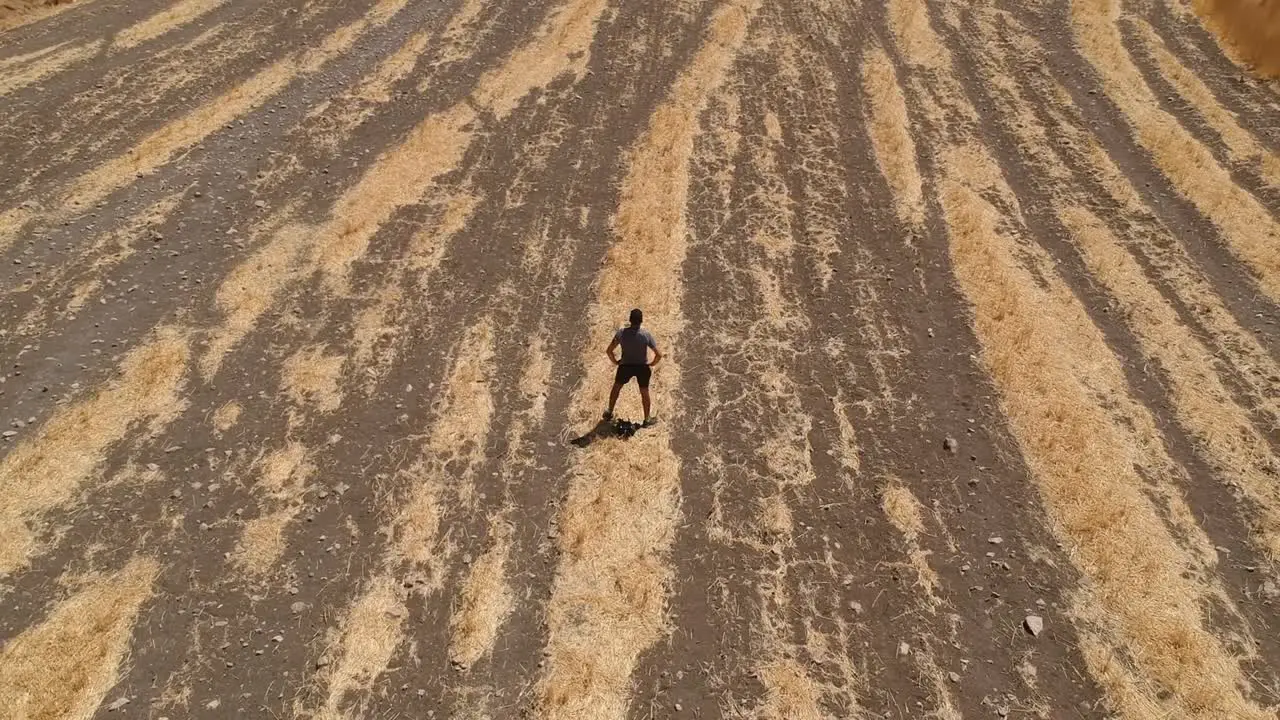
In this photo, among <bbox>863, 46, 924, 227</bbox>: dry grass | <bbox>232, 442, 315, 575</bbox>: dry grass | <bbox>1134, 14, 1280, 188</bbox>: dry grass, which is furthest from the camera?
<bbox>1134, 14, 1280, 188</bbox>: dry grass

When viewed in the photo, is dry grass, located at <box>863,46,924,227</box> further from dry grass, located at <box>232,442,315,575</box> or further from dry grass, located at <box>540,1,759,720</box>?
dry grass, located at <box>232,442,315,575</box>

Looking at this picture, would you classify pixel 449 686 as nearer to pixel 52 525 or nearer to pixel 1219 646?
pixel 52 525

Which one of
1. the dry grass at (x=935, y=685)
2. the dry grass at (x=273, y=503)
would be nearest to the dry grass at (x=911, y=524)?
the dry grass at (x=935, y=685)

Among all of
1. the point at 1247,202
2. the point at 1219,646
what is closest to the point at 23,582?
the point at 1219,646

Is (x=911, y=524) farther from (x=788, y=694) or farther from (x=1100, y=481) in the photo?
(x=788, y=694)

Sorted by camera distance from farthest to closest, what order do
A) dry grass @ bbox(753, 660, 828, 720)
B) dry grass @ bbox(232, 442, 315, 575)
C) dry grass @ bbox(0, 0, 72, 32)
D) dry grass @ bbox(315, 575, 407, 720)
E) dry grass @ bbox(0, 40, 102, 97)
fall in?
dry grass @ bbox(0, 0, 72, 32)
dry grass @ bbox(0, 40, 102, 97)
dry grass @ bbox(232, 442, 315, 575)
dry grass @ bbox(315, 575, 407, 720)
dry grass @ bbox(753, 660, 828, 720)

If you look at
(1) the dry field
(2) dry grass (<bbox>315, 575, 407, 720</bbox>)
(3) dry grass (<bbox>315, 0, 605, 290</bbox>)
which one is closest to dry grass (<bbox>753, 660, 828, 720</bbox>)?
(1) the dry field

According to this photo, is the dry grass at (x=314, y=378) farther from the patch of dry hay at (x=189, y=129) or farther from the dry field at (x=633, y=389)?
the patch of dry hay at (x=189, y=129)
